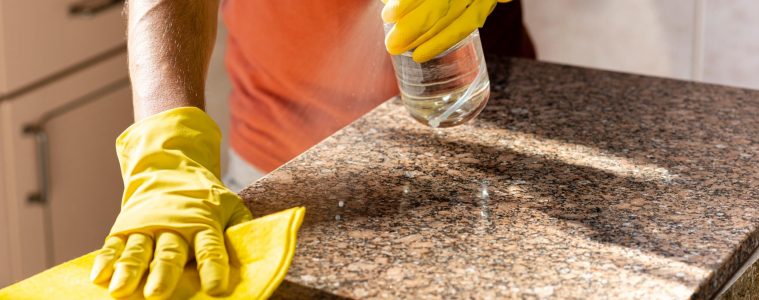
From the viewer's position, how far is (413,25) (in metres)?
0.96

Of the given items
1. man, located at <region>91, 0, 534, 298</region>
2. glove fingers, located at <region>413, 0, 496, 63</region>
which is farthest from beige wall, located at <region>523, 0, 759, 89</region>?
glove fingers, located at <region>413, 0, 496, 63</region>

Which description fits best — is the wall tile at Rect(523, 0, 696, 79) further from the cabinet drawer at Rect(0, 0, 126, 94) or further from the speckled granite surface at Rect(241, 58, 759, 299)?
the cabinet drawer at Rect(0, 0, 126, 94)

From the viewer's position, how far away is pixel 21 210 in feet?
6.77

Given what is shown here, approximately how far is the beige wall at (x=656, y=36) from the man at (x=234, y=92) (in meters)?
0.17

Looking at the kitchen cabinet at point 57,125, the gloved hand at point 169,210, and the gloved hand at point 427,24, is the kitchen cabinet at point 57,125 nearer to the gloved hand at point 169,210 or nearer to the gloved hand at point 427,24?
the gloved hand at point 169,210

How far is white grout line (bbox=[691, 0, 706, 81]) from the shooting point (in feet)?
5.78

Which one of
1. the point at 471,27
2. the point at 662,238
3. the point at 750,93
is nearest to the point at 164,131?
the point at 471,27

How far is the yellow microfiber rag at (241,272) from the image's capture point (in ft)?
2.62

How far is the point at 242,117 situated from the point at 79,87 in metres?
0.67

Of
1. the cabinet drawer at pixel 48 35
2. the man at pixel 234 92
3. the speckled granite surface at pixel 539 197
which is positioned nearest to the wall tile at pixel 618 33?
the man at pixel 234 92

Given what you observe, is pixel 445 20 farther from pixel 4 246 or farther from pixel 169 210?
pixel 4 246

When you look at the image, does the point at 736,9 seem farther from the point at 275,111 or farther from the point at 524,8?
the point at 275,111

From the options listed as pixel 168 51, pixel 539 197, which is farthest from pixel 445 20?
pixel 168 51

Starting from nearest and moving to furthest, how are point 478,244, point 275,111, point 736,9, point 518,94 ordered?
point 478,244 → point 518,94 → point 275,111 → point 736,9
